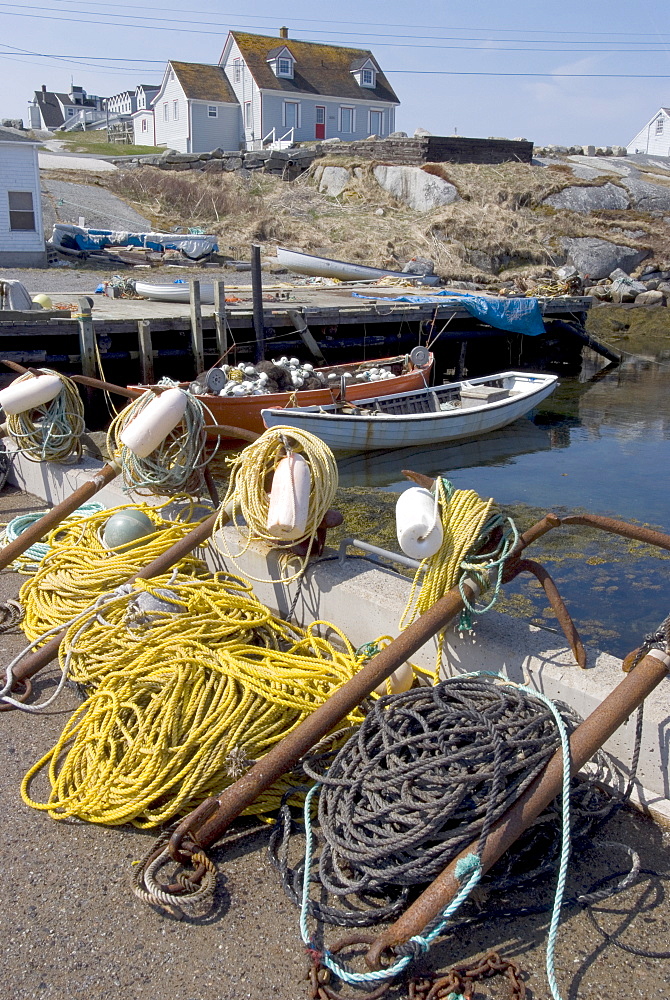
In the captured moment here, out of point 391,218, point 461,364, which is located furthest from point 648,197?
point 461,364

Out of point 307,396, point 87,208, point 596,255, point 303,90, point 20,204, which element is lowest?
point 307,396

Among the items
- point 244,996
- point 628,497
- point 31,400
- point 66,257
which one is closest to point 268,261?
point 66,257

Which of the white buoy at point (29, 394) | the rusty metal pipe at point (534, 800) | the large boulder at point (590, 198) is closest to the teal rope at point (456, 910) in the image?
A: the rusty metal pipe at point (534, 800)

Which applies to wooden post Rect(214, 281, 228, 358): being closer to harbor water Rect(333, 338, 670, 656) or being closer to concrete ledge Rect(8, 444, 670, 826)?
harbor water Rect(333, 338, 670, 656)

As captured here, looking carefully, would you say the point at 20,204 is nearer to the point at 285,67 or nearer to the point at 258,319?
the point at 258,319

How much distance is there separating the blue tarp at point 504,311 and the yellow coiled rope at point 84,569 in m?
19.1

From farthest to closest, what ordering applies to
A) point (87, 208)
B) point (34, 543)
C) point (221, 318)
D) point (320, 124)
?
point (320, 124) < point (87, 208) < point (221, 318) < point (34, 543)

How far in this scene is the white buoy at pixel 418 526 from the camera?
3545mm

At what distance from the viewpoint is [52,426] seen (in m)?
6.46

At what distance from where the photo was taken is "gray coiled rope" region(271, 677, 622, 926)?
105 inches

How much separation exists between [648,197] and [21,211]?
3221cm

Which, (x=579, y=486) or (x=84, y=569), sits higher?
(x=84, y=569)

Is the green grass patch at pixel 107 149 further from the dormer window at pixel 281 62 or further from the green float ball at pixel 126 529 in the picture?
the green float ball at pixel 126 529

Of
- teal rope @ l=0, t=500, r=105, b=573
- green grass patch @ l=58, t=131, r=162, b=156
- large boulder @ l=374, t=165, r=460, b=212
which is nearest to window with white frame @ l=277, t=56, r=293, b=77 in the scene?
green grass patch @ l=58, t=131, r=162, b=156
